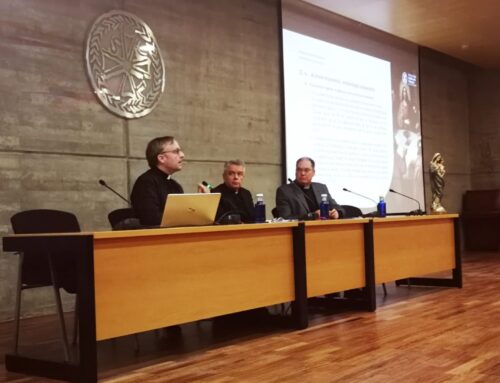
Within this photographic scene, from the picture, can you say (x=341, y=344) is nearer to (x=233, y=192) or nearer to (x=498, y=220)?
(x=233, y=192)

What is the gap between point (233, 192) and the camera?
458cm

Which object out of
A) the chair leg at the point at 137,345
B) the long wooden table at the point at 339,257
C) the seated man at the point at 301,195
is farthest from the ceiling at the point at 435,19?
the chair leg at the point at 137,345

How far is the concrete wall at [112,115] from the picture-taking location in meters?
4.54

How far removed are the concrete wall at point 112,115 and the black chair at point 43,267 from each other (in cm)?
107

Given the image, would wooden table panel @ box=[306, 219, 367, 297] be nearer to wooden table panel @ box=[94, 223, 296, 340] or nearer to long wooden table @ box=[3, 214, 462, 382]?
long wooden table @ box=[3, 214, 462, 382]

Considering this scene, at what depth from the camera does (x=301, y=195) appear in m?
4.74

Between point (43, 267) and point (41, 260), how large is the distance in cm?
4

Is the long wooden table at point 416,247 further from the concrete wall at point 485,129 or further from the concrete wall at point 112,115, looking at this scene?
the concrete wall at point 485,129

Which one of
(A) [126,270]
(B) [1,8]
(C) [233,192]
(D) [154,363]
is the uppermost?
(B) [1,8]

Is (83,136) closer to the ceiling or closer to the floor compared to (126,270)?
closer to the ceiling

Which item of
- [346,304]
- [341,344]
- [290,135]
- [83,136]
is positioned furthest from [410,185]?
[341,344]

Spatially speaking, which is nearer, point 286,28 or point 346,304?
point 346,304

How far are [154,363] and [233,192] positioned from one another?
1.82m

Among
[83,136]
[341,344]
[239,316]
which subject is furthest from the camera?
[83,136]
